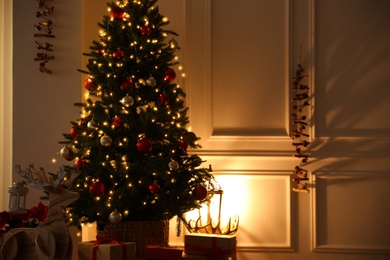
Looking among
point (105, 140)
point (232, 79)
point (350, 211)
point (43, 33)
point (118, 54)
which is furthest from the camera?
point (232, 79)

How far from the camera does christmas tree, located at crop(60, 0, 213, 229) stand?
3271 mm

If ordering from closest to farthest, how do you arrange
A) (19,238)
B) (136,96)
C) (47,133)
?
(19,238)
(136,96)
(47,133)

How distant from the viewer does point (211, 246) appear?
10.8 ft

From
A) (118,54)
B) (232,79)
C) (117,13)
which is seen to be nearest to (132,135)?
(118,54)

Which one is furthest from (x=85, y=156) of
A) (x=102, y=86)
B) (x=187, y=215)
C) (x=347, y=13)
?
(x=347, y=13)

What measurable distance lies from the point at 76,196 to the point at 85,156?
0.49 meters

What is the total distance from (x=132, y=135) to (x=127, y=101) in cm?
20

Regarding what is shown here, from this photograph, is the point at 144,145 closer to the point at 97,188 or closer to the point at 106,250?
the point at 97,188

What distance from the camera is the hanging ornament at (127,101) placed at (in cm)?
324

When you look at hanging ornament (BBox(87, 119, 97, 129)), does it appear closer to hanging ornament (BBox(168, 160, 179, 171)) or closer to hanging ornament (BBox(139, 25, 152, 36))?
hanging ornament (BBox(168, 160, 179, 171))

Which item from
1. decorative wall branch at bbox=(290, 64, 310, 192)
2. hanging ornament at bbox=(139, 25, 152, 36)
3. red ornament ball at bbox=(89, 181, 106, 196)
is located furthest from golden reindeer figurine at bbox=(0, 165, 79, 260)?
decorative wall branch at bbox=(290, 64, 310, 192)

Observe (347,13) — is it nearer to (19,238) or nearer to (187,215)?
(187,215)

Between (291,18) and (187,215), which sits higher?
(291,18)

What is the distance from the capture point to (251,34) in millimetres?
4031
